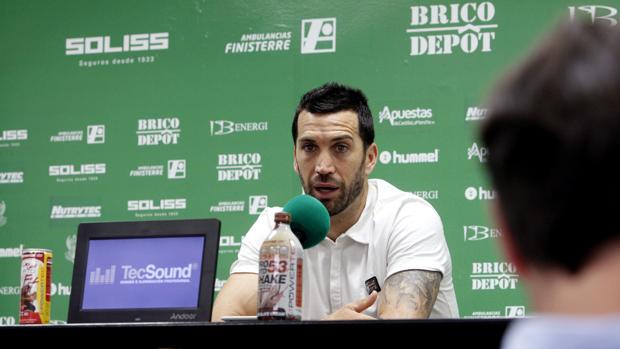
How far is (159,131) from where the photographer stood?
4633 millimetres

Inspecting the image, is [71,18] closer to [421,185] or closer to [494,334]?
[421,185]

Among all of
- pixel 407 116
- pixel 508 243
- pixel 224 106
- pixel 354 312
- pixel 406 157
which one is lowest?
pixel 508 243

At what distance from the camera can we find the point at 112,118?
186 inches

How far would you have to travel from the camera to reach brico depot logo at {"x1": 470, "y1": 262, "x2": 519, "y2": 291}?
4.18m

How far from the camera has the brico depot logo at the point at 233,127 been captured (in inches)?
179

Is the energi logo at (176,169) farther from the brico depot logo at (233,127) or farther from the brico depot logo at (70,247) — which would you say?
the brico depot logo at (70,247)

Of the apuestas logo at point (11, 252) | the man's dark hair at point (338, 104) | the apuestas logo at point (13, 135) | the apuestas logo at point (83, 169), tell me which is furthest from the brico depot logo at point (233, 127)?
the man's dark hair at point (338, 104)

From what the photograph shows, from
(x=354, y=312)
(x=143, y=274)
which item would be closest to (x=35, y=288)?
(x=143, y=274)

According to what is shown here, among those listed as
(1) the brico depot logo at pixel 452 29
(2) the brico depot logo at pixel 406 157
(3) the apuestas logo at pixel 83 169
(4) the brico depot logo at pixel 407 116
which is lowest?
(2) the brico depot logo at pixel 406 157

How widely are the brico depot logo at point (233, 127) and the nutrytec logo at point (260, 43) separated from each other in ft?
1.09

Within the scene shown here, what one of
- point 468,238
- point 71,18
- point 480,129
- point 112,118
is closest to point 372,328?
point 480,129

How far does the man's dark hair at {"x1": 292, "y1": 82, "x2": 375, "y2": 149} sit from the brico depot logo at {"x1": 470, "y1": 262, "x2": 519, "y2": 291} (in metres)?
1.13

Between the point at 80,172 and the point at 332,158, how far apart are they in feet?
6.17

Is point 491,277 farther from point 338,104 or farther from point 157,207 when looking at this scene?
point 157,207
